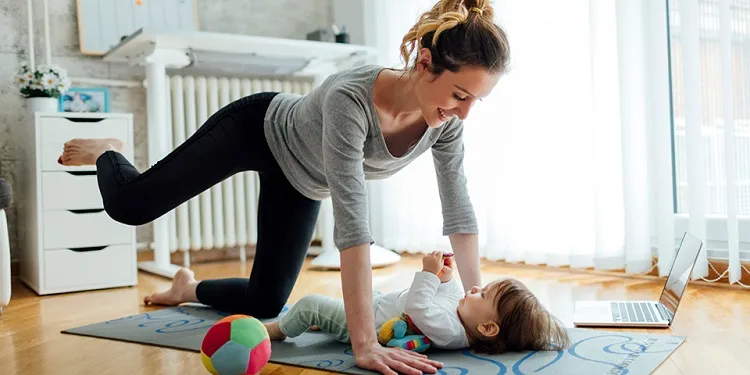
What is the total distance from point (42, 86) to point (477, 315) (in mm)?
2053

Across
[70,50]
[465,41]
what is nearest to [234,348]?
[465,41]

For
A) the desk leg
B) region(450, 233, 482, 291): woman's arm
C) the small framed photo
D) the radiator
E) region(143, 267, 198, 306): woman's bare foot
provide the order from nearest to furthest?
region(450, 233, 482, 291): woman's arm < region(143, 267, 198, 306): woman's bare foot < the desk leg < the small framed photo < the radiator

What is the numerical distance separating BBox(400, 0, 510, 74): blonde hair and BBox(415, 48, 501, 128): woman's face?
1cm

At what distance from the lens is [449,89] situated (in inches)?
56.9

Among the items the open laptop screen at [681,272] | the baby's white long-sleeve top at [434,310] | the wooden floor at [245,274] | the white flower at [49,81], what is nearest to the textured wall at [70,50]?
the white flower at [49,81]

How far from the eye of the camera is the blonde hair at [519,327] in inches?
60.9

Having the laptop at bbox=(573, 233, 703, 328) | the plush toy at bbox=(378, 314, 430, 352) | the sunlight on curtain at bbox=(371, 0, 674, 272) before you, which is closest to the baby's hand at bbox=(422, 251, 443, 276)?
the plush toy at bbox=(378, 314, 430, 352)

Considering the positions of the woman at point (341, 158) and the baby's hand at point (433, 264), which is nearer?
the woman at point (341, 158)

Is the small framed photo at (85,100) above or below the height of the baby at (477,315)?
above

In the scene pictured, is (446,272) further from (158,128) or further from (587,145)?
(158,128)

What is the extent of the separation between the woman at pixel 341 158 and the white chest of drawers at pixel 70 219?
1.90ft

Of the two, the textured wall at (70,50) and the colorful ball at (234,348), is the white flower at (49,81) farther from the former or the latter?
the colorful ball at (234,348)

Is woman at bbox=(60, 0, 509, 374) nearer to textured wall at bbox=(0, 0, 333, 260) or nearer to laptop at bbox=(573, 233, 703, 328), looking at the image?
laptop at bbox=(573, 233, 703, 328)

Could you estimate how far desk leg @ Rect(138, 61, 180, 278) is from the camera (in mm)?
3051
